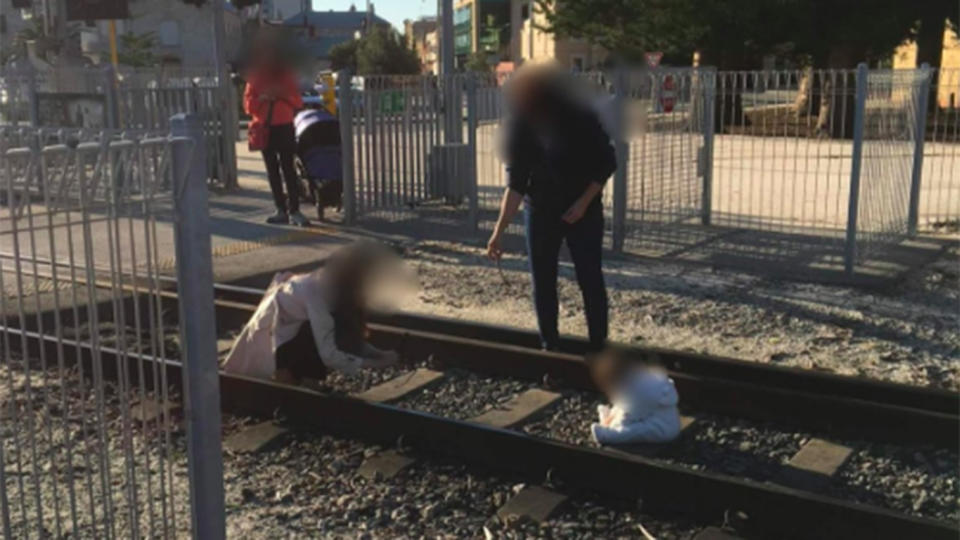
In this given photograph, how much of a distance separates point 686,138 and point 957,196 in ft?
19.6

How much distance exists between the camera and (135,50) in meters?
52.0

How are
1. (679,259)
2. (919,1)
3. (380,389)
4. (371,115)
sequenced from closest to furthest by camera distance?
(380,389) < (679,259) < (371,115) < (919,1)

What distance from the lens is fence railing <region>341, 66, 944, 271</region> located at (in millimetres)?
9641

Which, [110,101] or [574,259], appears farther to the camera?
[110,101]

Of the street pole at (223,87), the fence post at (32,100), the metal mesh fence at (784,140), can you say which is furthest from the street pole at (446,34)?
the fence post at (32,100)

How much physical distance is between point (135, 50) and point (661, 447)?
2038 inches

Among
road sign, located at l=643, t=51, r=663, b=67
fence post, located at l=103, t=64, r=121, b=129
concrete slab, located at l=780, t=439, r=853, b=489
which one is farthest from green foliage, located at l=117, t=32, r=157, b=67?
concrete slab, located at l=780, t=439, r=853, b=489

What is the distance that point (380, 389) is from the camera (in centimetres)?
621

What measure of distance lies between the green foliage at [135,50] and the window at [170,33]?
35.2 feet

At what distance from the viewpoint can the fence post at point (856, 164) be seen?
345 inches

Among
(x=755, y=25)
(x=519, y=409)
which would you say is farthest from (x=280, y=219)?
(x=755, y=25)

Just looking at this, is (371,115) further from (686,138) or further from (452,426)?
(452,426)

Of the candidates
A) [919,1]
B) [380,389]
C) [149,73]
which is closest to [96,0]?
[149,73]

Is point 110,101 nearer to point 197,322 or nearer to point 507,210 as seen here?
point 507,210
